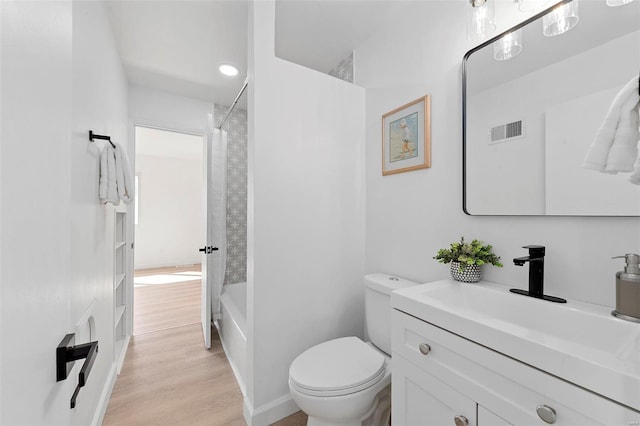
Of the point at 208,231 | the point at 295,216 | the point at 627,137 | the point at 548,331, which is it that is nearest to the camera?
the point at 627,137

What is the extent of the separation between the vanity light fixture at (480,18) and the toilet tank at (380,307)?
128 centimetres

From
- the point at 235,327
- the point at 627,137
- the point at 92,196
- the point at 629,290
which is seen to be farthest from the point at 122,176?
the point at 629,290

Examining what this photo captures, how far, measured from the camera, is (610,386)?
598 millimetres

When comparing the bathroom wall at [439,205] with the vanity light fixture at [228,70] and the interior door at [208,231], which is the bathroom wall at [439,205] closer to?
the vanity light fixture at [228,70]

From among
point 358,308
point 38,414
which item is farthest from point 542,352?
point 358,308

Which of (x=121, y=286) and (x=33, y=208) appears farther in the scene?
(x=121, y=286)

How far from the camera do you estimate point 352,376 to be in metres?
1.25

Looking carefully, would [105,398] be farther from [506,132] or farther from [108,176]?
[506,132]

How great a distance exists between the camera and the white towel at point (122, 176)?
1.61 meters

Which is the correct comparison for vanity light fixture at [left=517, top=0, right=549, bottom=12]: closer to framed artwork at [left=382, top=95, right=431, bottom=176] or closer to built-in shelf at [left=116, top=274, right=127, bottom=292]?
framed artwork at [left=382, top=95, right=431, bottom=176]

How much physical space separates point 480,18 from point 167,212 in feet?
21.1

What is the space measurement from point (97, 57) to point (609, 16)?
7.75ft

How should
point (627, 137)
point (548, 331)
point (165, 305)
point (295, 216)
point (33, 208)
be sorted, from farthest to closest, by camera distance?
point (165, 305) → point (295, 216) → point (548, 331) → point (627, 137) → point (33, 208)

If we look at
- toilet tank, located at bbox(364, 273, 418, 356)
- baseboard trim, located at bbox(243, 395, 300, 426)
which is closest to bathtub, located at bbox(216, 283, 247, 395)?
baseboard trim, located at bbox(243, 395, 300, 426)
